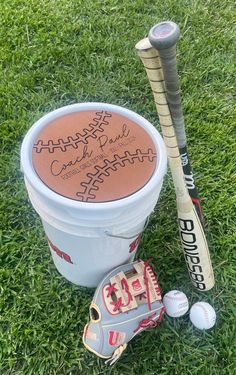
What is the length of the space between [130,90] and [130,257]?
0.86 metres

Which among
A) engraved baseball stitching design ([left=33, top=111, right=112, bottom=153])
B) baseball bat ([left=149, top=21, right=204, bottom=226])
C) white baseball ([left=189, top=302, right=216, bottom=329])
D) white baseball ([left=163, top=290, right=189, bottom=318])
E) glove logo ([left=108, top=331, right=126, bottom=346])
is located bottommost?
white baseball ([left=189, top=302, right=216, bottom=329])

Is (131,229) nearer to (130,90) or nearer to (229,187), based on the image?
(229,187)

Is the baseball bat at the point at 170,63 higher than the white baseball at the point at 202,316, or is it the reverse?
the baseball bat at the point at 170,63

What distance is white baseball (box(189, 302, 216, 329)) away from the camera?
1.50 meters

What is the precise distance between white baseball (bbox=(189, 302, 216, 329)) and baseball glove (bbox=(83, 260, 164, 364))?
11 cm

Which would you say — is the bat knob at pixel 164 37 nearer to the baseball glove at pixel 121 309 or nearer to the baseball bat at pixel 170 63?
the baseball bat at pixel 170 63

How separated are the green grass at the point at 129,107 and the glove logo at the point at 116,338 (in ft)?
0.31

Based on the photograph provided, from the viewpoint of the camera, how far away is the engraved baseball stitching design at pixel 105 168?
4.09ft

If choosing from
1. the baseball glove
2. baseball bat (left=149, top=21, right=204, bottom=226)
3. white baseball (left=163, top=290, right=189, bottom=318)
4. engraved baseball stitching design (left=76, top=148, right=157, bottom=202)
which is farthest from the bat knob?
white baseball (left=163, top=290, right=189, bottom=318)

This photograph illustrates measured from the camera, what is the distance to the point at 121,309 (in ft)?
4.55

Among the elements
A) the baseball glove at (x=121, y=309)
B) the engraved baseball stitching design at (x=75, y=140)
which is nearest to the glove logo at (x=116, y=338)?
the baseball glove at (x=121, y=309)

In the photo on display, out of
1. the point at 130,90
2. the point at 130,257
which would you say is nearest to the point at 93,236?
the point at 130,257

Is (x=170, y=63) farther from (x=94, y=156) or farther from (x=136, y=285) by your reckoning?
(x=136, y=285)

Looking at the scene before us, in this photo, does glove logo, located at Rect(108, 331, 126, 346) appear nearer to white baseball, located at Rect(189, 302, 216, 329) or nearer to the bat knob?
white baseball, located at Rect(189, 302, 216, 329)
